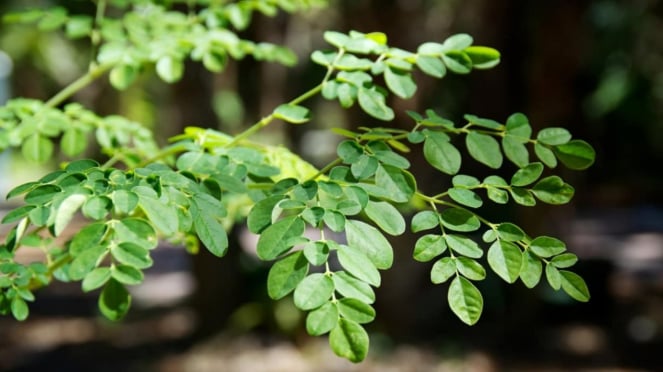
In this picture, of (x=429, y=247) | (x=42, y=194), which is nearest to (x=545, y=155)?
(x=429, y=247)

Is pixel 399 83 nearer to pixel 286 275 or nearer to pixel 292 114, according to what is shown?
pixel 292 114

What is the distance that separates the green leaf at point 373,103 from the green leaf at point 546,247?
12.7 inches

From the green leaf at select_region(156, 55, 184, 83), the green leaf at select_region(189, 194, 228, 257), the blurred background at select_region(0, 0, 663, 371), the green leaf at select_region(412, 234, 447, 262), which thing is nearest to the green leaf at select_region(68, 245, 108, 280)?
the green leaf at select_region(189, 194, 228, 257)

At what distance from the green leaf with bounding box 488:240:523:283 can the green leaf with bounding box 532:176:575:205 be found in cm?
11

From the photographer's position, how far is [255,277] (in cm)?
Result: 686

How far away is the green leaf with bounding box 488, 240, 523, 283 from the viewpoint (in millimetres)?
932

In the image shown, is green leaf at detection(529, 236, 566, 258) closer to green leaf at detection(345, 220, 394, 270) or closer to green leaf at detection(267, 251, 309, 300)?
green leaf at detection(345, 220, 394, 270)

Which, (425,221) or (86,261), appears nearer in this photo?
(86,261)

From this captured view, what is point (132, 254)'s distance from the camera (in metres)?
0.88

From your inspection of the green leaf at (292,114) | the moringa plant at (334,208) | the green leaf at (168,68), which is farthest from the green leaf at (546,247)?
the green leaf at (168,68)

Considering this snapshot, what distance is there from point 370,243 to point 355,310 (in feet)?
0.31

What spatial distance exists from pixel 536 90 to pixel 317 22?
360 cm

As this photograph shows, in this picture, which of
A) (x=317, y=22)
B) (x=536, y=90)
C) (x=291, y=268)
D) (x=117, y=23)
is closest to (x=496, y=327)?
(x=536, y=90)

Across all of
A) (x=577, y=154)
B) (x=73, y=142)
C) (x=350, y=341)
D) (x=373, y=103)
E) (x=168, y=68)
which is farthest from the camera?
(x=168, y=68)
